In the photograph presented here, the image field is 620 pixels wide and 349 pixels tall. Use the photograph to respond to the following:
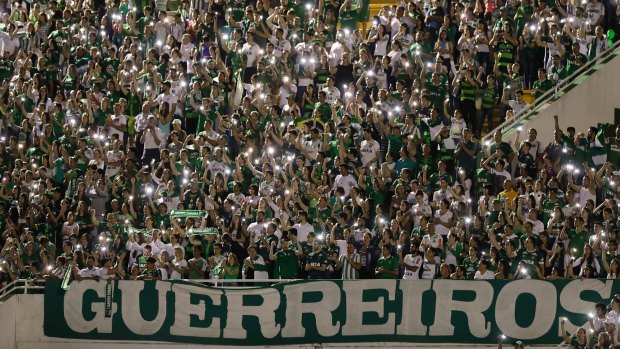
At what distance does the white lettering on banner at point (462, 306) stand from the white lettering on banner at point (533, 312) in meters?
0.20

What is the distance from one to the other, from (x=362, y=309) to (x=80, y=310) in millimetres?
4599

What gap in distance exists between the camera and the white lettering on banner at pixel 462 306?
79.3 feet

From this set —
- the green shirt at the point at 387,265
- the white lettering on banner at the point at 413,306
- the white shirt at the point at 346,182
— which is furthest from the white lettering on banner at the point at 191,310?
the white lettering on banner at the point at 413,306

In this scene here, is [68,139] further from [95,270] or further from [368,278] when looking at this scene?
[368,278]

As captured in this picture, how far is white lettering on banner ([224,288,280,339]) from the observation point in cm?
2492

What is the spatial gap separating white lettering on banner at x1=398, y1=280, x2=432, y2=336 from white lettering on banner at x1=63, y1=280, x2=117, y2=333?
15.4 feet

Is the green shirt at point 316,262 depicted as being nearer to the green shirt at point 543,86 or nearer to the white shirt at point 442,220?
the white shirt at point 442,220

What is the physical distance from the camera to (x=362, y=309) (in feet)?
80.9

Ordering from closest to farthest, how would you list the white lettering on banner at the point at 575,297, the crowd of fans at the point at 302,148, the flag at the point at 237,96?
the white lettering on banner at the point at 575,297
the crowd of fans at the point at 302,148
the flag at the point at 237,96

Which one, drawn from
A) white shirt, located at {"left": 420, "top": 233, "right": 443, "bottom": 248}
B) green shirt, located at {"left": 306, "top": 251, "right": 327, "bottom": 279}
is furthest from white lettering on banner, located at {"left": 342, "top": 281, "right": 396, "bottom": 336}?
white shirt, located at {"left": 420, "top": 233, "right": 443, "bottom": 248}

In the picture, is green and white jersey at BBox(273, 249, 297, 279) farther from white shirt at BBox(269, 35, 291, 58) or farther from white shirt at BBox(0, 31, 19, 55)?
white shirt at BBox(0, 31, 19, 55)

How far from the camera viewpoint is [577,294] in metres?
23.8

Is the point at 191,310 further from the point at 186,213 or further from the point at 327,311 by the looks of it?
the point at 327,311

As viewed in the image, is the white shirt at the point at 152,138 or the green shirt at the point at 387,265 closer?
the green shirt at the point at 387,265
